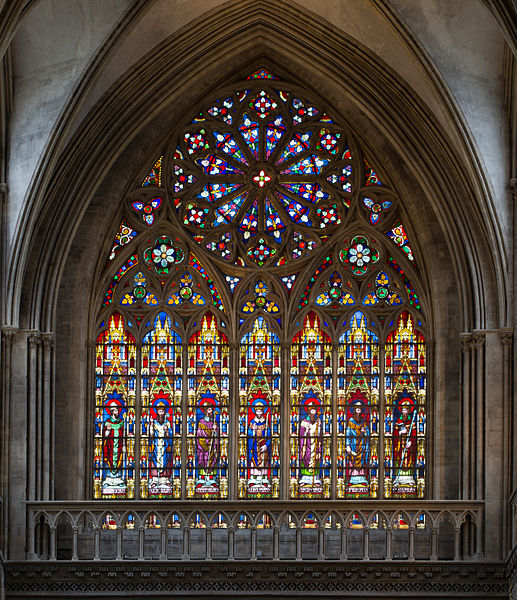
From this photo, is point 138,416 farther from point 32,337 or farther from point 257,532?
point 257,532

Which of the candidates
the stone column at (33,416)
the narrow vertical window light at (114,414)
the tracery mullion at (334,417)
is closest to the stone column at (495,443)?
the tracery mullion at (334,417)

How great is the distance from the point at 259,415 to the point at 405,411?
211cm

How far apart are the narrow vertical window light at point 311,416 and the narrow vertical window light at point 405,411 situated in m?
0.86

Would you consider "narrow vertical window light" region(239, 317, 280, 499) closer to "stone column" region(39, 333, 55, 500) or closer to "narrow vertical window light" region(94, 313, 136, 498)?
"narrow vertical window light" region(94, 313, 136, 498)

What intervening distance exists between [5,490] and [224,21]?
7352 millimetres

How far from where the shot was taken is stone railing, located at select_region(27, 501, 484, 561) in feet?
76.0

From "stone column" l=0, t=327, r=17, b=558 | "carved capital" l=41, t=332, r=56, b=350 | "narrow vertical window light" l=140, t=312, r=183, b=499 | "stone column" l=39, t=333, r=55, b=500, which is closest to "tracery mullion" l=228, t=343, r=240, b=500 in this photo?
"narrow vertical window light" l=140, t=312, r=183, b=499

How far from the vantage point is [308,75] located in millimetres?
25859

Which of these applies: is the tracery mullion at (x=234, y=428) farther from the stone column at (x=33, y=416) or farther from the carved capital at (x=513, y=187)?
the carved capital at (x=513, y=187)

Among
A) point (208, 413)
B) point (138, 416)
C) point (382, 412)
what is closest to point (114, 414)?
point (138, 416)
